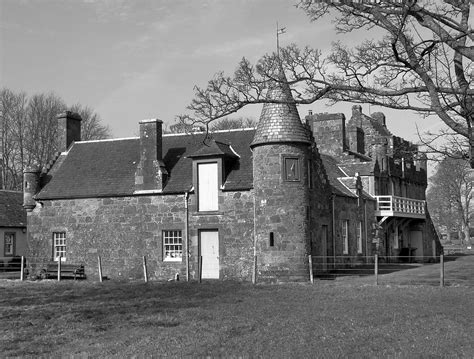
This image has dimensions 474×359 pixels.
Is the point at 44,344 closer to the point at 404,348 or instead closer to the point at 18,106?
the point at 404,348

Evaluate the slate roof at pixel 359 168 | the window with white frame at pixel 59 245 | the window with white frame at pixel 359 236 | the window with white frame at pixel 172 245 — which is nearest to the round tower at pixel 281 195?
the window with white frame at pixel 172 245

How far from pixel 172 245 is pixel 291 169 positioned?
675 cm

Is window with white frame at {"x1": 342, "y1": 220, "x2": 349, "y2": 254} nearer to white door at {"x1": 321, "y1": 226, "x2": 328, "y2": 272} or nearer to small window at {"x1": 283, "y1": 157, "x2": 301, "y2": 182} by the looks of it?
white door at {"x1": 321, "y1": 226, "x2": 328, "y2": 272}

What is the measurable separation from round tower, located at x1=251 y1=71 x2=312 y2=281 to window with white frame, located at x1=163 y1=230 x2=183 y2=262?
429cm

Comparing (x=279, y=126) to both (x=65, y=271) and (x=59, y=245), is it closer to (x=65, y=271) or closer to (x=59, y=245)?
(x=65, y=271)

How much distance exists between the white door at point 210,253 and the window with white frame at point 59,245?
722 centimetres

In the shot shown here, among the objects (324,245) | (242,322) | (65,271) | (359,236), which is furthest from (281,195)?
(242,322)

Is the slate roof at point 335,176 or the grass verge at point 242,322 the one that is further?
the slate roof at point 335,176

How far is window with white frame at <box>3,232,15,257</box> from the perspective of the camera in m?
40.5

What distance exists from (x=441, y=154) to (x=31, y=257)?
24.8m

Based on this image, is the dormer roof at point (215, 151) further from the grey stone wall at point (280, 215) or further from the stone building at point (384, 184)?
the stone building at point (384, 184)

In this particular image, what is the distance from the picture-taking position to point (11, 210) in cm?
4216

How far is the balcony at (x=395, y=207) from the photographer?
3762 cm

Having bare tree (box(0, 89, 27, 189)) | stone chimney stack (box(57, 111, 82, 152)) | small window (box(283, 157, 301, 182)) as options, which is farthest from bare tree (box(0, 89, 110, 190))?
small window (box(283, 157, 301, 182))
